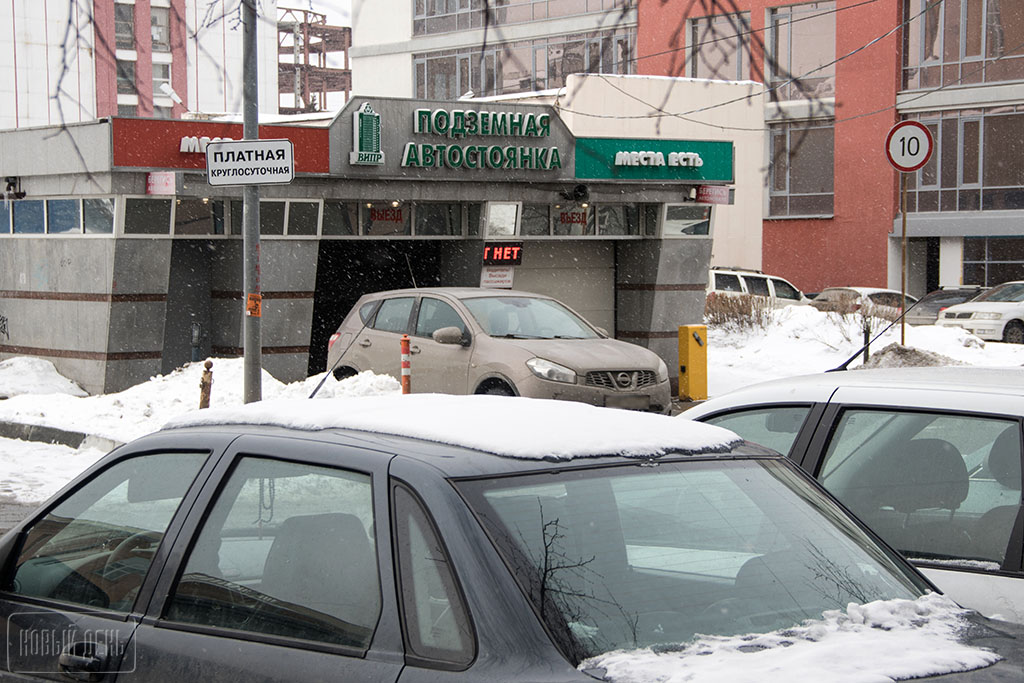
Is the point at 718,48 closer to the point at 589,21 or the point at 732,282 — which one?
the point at 589,21

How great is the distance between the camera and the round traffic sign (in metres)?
14.0

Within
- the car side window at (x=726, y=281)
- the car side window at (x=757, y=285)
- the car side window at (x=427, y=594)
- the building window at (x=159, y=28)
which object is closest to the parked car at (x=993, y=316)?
the car side window at (x=757, y=285)

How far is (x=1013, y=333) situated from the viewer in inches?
1106

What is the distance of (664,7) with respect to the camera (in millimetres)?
41250

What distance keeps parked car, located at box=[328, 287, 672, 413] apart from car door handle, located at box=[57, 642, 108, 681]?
924cm

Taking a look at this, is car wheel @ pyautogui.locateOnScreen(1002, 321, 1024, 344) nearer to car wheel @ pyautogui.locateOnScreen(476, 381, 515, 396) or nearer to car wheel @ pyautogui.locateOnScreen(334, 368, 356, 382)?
car wheel @ pyautogui.locateOnScreen(334, 368, 356, 382)

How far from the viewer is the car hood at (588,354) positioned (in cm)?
1321

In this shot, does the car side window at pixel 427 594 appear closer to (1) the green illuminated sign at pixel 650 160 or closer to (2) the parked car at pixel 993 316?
(1) the green illuminated sign at pixel 650 160

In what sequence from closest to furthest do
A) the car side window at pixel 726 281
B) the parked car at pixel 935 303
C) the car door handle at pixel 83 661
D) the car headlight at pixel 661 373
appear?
the car door handle at pixel 83 661
the car headlight at pixel 661 373
the car side window at pixel 726 281
the parked car at pixel 935 303

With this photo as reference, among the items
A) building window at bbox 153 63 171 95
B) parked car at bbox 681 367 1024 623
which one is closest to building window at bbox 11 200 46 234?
parked car at bbox 681 367 1024 623

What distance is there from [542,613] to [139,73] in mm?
44437

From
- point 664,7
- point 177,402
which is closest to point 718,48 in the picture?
point 664,7

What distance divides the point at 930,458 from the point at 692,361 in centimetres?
1440

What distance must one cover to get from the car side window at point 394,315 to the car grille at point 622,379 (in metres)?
2.55
